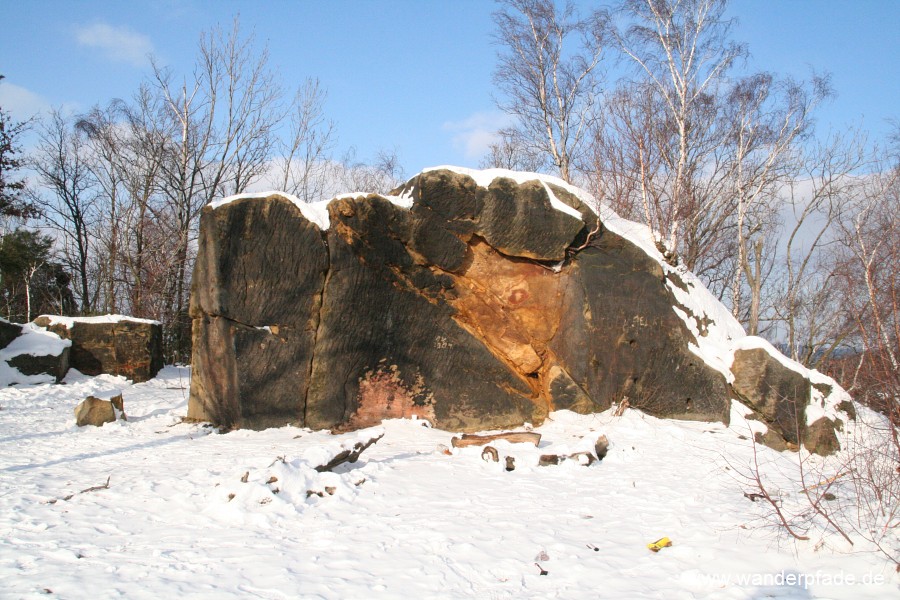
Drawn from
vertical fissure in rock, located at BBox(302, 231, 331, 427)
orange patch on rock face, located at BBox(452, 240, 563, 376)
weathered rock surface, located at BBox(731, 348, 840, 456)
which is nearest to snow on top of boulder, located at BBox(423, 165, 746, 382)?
weathered rock surface, located at BBox(731, 348, 840, 456)

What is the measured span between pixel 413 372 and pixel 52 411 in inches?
219

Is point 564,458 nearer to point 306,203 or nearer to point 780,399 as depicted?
point 780,399

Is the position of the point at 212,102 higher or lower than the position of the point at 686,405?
higher

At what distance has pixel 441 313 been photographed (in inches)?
337

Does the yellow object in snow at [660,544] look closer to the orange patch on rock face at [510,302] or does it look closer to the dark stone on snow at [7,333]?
the orange patch on rock face at [510,302]

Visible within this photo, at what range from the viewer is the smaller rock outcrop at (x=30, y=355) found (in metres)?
10.8

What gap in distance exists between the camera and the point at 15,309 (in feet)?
61.0

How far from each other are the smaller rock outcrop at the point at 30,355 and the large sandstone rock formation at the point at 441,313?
480 centimetres

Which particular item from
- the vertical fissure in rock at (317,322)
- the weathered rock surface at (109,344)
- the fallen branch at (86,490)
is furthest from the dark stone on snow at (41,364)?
the fallen branch at (86,490)

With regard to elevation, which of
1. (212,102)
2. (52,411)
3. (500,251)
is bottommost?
(52,411)

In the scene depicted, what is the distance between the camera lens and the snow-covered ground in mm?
3379

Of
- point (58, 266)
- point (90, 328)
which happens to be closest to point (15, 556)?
point (90, 328)

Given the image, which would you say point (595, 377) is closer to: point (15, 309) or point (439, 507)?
point (439, 507)

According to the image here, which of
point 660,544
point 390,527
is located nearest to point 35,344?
point 390,527
